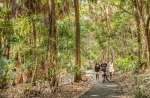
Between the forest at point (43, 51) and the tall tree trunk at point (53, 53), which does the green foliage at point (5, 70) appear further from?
the tall tree trunk at point (53, 53)

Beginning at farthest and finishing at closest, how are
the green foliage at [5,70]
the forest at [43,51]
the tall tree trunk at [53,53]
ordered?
the tall tree trunk at [53,53]
the forest at [43,51]
the green foliage at [5,70]

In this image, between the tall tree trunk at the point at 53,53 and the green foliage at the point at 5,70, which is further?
the tall tree trunk at the point at 53,53

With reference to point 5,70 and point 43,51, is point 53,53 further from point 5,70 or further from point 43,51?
point 5,70

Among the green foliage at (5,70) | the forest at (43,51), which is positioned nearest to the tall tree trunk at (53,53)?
the forest at (43,51)

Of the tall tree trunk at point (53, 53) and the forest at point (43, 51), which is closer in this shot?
the forest at point (43, 51)

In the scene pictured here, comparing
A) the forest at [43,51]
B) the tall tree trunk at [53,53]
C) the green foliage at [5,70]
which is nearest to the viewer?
the green foliage at [5,70]

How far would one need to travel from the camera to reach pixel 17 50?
39.3 feet

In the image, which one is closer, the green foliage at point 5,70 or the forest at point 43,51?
the green foliage at point 5,70

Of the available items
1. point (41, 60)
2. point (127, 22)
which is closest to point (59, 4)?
point (41, 60)

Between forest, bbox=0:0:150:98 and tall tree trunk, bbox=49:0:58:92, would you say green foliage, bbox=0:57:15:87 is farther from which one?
tall tree trunk, bbox=49:0:58:92

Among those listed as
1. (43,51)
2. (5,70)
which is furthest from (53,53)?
(5,70)

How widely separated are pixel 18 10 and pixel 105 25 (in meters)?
17.0

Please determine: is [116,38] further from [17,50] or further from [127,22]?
[17,50]

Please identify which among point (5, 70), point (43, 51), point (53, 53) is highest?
point (43, 51)
